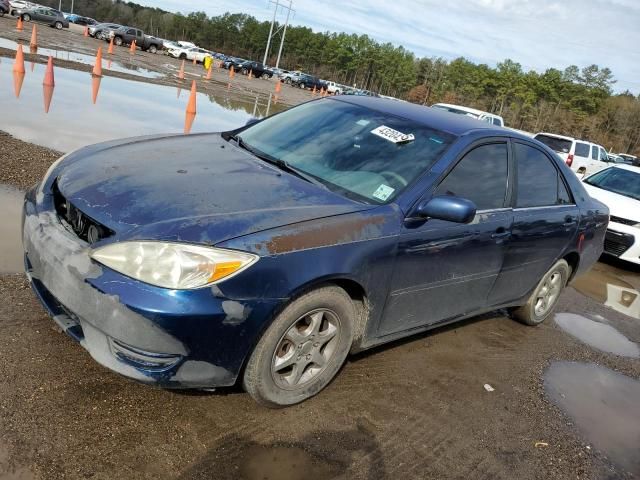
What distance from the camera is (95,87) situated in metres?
14.2

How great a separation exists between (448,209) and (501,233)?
0.99 m

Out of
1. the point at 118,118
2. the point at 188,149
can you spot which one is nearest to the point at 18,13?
the point at 118,118

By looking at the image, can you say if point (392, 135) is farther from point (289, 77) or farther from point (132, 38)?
point (289, 77)

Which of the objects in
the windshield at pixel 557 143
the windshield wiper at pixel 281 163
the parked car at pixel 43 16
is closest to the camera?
the windshield wiper at pixel 281 163

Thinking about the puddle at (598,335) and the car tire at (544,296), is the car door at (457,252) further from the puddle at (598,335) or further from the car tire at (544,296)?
the puddle at (598,335)

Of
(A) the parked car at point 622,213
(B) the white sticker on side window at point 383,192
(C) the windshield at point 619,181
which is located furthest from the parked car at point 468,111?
(B) the white sticker on side window at point 383,192

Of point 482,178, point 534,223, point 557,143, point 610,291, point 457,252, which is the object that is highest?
point 557,143

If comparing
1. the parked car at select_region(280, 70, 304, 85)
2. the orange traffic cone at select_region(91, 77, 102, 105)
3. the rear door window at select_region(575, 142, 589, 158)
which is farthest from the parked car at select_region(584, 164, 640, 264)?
the parked car at select_region(280, 70, 304, 85)

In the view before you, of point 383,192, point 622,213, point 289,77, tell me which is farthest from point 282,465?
point 289,77

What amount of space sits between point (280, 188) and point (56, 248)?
1212mm

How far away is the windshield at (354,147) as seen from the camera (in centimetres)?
338

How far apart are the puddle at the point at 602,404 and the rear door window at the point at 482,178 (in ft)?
5.09

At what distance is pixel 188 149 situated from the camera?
3.69 metres

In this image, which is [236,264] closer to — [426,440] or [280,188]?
[280,188]
